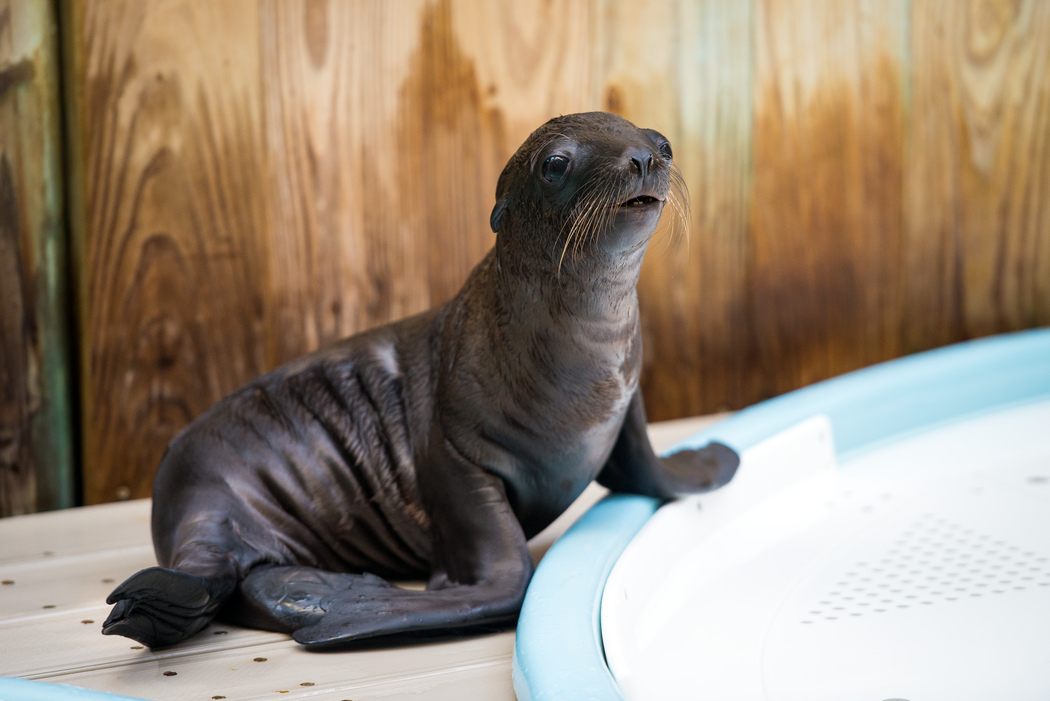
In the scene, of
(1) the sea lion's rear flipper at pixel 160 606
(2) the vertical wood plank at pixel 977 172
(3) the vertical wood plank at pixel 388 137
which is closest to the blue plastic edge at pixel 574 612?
(1) the sea lion's rear flipper at pixel 160 606

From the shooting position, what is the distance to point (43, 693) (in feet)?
4.66

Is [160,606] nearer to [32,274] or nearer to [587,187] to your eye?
[587,187]

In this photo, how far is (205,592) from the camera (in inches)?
70.8

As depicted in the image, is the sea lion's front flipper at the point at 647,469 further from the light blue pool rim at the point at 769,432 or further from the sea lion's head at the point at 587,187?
the sea lion's head at the point at 587,187

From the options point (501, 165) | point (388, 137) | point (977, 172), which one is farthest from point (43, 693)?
point (977, 172)

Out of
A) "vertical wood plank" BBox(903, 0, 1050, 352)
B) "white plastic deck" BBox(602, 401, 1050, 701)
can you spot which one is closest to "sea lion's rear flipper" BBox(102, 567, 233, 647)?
"white plastic deck" BBox(602, 401, 1050, 701)

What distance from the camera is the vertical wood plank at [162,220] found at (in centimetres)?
265

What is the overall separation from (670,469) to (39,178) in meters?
1.73

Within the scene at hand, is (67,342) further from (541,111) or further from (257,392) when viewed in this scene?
(541,111)

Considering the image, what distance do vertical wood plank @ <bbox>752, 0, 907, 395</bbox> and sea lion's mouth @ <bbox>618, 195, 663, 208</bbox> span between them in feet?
5.92

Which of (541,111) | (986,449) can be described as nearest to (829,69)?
(541,111)

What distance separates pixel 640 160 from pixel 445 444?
2.26 ft

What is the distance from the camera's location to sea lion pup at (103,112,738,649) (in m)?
1.79

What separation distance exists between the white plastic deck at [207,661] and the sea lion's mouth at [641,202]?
793 millimetres
